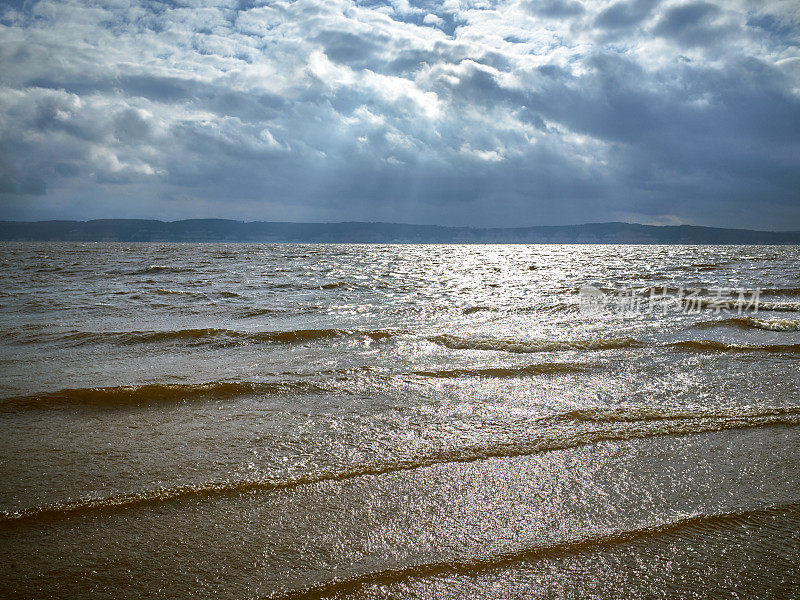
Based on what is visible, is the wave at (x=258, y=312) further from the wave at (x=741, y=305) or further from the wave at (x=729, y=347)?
the wave at (x=741, y=305)

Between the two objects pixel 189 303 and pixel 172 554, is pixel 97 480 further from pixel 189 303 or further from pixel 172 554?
pixel 189 303

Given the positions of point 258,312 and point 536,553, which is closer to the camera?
point 536,553

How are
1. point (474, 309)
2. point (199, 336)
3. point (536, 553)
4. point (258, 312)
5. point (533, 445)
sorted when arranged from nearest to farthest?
1. point (536, 553)
2. point (533, 445)
3. point (199, 336)
4. point (258, 312)
5. point (474, 309)

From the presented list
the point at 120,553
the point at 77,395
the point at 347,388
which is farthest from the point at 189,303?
the point at 120,553

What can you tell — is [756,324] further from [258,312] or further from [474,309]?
[258,312]

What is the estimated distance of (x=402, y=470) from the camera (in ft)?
10.7

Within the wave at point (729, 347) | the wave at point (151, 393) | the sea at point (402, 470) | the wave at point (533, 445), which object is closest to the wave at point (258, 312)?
the sea at point (402, 470)

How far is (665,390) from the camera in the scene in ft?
16.8

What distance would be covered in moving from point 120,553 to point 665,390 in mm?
5062

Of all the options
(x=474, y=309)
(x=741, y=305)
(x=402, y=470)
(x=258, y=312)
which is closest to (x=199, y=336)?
(x=258, y=312)

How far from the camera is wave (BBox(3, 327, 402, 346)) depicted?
26.5 ft

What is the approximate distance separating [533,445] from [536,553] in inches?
52.7
